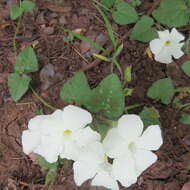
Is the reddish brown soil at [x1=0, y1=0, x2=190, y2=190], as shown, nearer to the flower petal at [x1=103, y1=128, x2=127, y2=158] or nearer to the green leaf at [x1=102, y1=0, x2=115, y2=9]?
the green leaf at [x1=102, y1=0, x2=115, y2=9]

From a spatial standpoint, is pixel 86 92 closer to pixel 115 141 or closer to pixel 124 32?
pixel 115 141

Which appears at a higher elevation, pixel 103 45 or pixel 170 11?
pixel 170 11

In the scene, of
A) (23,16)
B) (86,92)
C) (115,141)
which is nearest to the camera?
(115,141)

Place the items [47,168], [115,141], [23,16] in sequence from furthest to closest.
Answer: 1. [23,16]
2. [47,168]
3. [115,141]

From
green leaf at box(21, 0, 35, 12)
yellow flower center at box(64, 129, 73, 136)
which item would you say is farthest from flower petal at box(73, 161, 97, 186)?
green leaf at box(21, 0, 35, 12)

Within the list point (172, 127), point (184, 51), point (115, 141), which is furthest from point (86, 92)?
point (184, 51)

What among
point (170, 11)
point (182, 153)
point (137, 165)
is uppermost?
point (170, 11)
